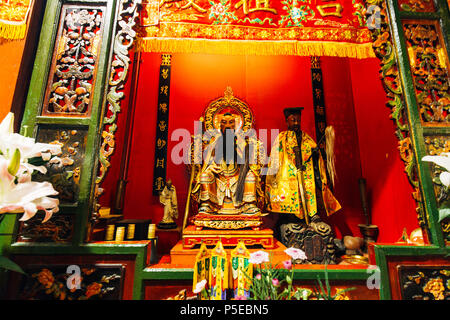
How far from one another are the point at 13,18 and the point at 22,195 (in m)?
1.60

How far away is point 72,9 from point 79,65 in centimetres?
59

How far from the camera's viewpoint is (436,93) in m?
1.88

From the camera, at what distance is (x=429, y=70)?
1919 mm

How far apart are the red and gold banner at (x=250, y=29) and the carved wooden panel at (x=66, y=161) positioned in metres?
1.08

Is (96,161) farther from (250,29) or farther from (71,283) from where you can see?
(250,29)

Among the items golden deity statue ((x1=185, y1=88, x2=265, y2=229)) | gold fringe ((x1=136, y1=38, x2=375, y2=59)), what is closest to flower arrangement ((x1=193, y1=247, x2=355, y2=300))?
golden deity statue ((x1=185, y1=88, x2=265, y2=229))

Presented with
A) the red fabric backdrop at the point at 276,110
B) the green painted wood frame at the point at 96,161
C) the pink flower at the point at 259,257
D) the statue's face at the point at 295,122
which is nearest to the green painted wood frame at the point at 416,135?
the green painted wood frame at the point at 96,161

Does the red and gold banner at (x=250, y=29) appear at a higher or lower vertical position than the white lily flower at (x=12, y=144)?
higher

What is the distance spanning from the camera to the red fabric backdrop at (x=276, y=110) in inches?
124

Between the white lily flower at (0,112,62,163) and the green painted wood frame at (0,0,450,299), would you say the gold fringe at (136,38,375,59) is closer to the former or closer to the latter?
the green painted wood frame at (0,0,450,299)

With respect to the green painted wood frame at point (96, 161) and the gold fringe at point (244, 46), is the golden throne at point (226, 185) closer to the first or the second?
the green painted wood frame at point (96, 161)

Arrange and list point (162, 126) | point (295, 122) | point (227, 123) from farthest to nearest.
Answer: point (162, 126) < point (295, 122) < point (227, 123)

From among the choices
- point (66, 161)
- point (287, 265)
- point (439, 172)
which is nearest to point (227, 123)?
point (66, 161)
